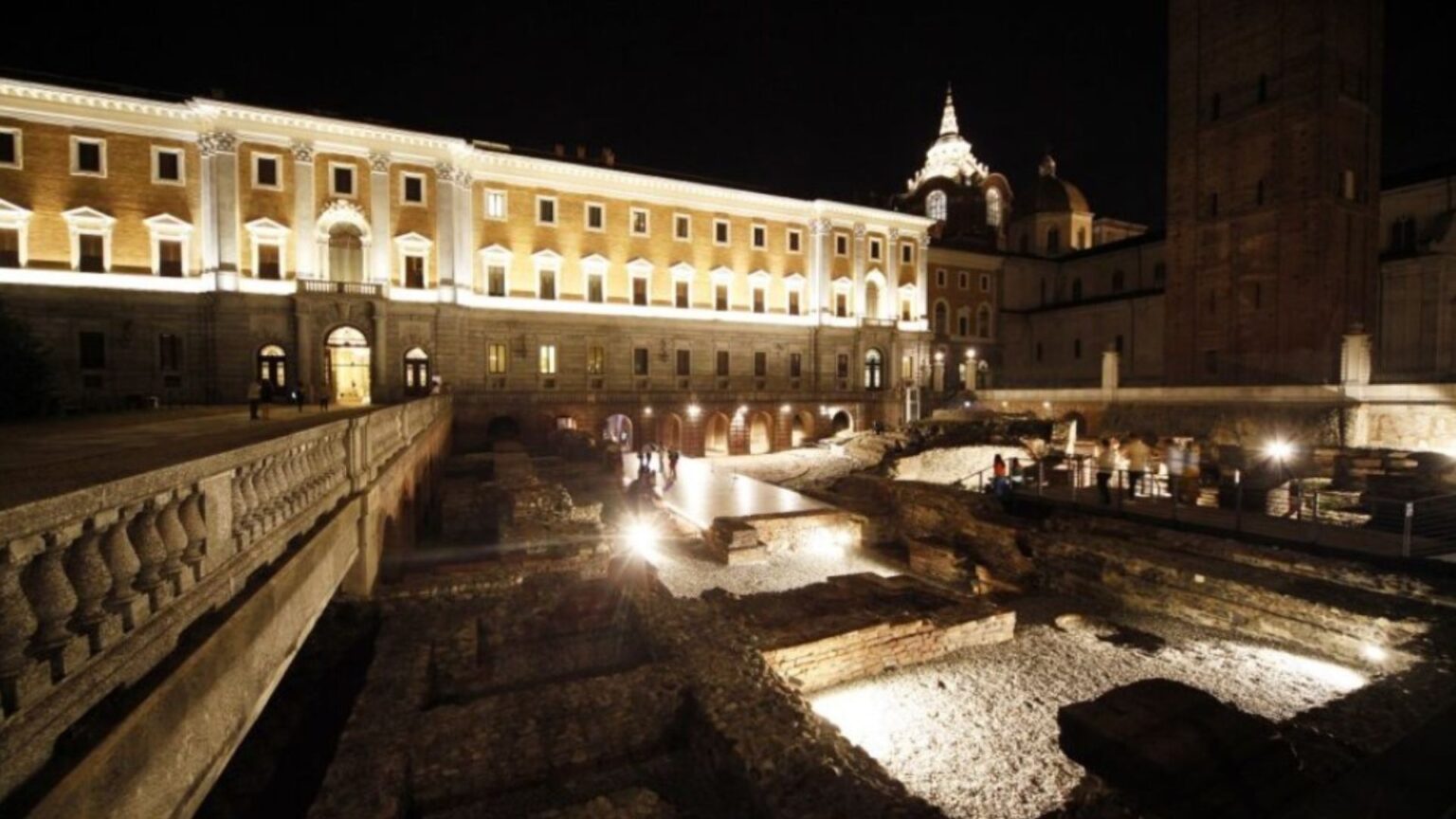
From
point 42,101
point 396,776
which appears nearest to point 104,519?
point 396,776

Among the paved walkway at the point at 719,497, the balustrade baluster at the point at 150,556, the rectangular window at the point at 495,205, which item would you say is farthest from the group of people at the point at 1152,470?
the rectangular window at the point at 495,205

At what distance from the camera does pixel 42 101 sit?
86.4 feet

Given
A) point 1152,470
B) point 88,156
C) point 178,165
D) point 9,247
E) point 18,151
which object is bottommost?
point 1152,470

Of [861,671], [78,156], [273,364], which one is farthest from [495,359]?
[861,671]

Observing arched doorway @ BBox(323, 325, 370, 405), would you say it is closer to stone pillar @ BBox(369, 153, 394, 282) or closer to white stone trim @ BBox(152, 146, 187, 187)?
stone pillar @ BBox(369, 153, 394, 282)

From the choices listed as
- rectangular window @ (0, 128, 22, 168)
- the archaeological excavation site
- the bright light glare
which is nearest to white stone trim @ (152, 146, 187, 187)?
rectangular window @ (0, 128, 22, 168)

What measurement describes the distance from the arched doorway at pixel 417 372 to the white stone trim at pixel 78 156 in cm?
1396

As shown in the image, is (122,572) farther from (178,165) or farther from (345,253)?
(178,165)

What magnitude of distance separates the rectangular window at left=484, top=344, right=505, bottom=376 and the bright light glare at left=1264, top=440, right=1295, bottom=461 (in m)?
32.8

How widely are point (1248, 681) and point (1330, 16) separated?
33699mm

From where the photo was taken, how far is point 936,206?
6203 centimetres

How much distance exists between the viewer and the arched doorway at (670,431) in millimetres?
35531

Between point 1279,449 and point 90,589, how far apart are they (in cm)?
2895

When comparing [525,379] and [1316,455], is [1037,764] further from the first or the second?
[525,379]
